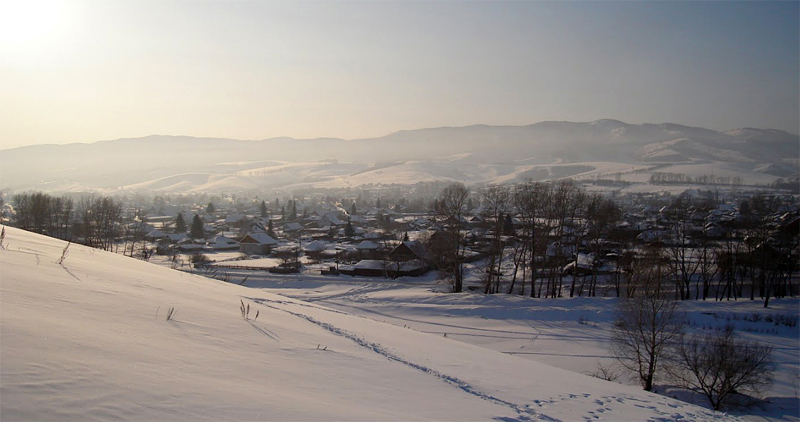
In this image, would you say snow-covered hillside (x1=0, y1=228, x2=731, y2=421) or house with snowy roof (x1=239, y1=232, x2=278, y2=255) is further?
house with snowy roof (x1=239, y1=232, x2=278, y2=255)

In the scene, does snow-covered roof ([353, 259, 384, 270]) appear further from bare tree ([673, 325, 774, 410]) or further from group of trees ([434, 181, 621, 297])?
bare tree ([673, 325, 774, 410])

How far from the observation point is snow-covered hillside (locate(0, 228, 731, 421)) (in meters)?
3.12

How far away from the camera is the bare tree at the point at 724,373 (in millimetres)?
12758

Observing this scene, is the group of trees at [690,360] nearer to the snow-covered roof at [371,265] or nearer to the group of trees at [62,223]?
the snow-covered roof at [371,265]

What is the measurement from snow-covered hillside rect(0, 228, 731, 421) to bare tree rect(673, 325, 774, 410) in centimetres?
707

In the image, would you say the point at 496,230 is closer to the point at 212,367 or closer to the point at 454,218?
the point at 454,218

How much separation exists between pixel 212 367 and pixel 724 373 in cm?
1539

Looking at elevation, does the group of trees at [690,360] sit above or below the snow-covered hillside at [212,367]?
below

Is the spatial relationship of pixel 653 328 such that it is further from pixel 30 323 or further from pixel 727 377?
pixel 30 323

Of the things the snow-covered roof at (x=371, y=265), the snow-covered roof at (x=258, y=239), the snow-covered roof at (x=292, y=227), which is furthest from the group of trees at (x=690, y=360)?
the snow-covered roof at (x=292, y=227)

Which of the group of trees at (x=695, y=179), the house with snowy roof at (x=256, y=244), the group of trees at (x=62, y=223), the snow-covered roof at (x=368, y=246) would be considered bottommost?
the house with snowy roof at (x=256, y=244)

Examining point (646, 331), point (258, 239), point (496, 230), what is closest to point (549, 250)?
point (496, 230)

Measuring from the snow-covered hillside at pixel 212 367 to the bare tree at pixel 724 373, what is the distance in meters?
7.07

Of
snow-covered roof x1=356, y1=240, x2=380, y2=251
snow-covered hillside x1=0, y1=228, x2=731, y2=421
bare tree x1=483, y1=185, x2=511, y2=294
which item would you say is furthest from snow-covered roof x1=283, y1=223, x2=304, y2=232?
snow-covered hillside x1=0, y1=228, x2=731, y2=421
